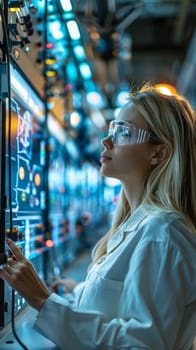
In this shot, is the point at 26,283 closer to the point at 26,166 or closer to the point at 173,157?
the point at 173,157

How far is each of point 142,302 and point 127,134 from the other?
2.04 feet

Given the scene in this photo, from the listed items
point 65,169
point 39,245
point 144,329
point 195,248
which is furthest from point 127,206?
point 65,169

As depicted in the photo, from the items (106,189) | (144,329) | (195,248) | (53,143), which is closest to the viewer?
(144,329)

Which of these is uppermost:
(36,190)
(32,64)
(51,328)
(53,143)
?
(32,64)

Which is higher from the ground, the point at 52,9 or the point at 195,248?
the point at 52,9

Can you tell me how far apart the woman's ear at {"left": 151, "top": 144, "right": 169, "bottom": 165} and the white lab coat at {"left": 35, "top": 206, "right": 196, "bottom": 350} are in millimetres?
238

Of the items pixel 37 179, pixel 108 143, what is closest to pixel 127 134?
pixel 108 143

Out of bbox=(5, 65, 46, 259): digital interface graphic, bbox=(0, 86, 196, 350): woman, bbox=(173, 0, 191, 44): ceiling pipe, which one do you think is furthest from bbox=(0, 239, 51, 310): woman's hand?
bbox=(173, 0, 191, 44): ceiling pipe

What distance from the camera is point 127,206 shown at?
197 cm

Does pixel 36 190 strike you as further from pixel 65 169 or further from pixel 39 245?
pixel 65 169

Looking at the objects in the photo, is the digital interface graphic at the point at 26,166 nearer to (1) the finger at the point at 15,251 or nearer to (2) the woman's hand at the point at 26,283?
(1) the finger at the point at 15,251

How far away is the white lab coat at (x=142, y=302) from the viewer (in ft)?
4.57

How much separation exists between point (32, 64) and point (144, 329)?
1.62m

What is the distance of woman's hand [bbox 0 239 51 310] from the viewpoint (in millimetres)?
1443
